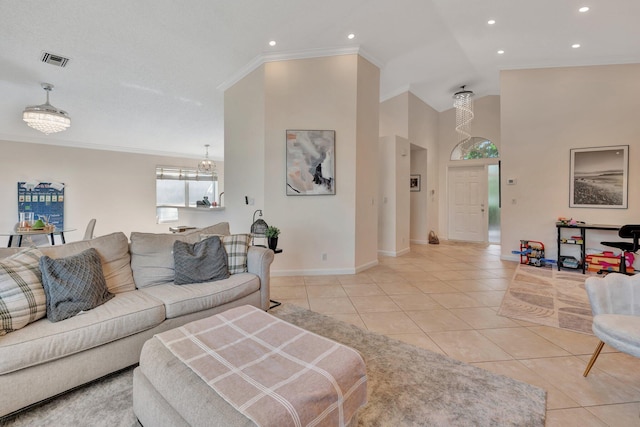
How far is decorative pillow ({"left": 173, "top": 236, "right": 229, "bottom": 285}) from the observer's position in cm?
249

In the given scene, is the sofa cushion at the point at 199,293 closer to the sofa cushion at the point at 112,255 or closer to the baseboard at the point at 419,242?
the sofa cushion at the point at 112,255

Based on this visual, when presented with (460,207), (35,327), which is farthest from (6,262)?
(460,207)

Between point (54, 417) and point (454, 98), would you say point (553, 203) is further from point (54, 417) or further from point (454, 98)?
point (54, 417)

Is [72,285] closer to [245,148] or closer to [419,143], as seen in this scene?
[245,148]

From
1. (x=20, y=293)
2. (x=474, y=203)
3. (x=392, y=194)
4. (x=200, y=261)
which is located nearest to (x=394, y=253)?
(x=392, y=194)

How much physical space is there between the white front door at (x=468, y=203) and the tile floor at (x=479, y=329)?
258 cm

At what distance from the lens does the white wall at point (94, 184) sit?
19.8 feet

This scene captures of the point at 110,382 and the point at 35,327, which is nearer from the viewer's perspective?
Result: the point at 35,327

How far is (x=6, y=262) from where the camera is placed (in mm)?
1812

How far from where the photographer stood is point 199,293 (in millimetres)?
2279

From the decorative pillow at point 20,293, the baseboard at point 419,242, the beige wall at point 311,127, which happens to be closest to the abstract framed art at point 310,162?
the beige wall at point 311,127

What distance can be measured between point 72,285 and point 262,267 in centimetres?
140

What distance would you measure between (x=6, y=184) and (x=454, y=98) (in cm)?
992

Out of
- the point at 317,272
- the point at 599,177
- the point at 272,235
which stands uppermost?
the point at 599,177
